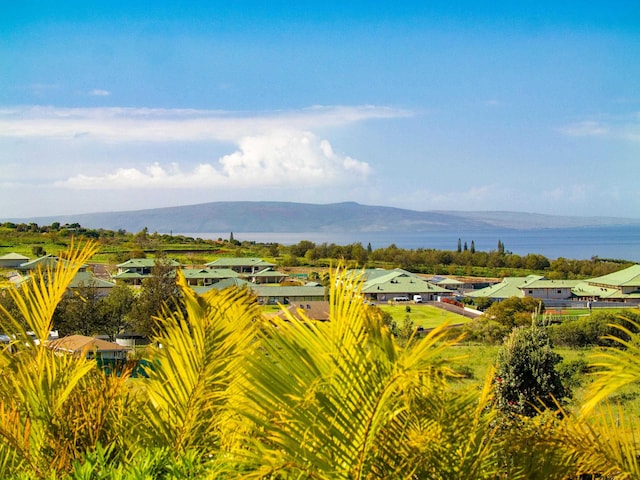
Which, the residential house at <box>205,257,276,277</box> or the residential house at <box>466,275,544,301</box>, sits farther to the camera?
the residential house at <box>205,257,276,277</box>

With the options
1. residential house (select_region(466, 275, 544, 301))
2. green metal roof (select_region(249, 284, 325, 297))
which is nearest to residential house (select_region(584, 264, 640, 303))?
residential house (select_region(466, 275, 544, 301))

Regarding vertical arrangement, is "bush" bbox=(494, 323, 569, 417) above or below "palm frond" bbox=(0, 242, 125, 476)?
below

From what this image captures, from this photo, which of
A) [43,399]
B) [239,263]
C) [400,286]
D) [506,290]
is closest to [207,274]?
[239,263]

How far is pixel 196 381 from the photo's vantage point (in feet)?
8.57

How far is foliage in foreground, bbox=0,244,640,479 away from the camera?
67.6 inches

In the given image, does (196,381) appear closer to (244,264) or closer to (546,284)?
(546,284)

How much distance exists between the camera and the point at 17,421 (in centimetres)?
256

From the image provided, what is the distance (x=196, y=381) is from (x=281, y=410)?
2.86 ft

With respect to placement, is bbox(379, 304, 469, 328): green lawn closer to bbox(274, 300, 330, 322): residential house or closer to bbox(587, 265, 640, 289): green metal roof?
bbox(274, 300, 330, 322): residential house

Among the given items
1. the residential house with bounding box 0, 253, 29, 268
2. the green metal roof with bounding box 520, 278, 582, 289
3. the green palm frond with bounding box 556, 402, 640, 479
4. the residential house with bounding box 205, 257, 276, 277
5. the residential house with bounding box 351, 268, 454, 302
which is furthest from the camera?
the residential house with bounding box 205, 257, 276, 277

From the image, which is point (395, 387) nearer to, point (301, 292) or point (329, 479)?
point (329, 479)

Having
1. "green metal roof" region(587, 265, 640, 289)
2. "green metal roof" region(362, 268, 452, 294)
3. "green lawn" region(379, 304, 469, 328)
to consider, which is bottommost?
"green lawn" region(379, 304, 469, 328)

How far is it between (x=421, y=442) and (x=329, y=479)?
13.1 inches

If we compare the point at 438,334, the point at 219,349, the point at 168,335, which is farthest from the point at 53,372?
the point at 438,334
